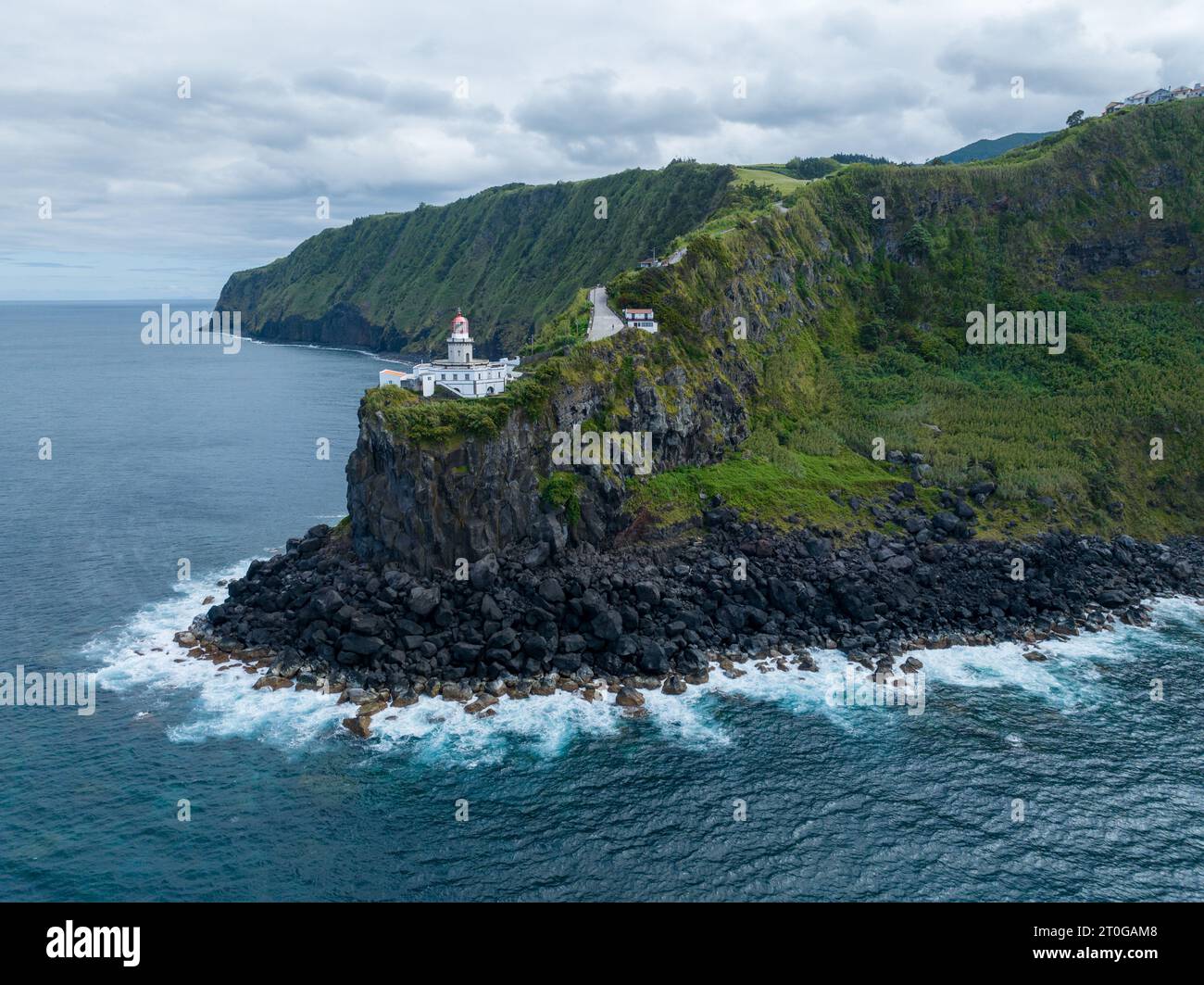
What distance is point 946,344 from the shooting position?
369 feet

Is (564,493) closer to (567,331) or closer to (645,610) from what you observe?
(645,610)

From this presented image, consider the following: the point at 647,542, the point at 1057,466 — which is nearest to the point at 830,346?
the point at 1057,466

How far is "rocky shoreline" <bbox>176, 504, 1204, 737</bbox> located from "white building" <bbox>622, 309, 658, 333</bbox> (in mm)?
21750

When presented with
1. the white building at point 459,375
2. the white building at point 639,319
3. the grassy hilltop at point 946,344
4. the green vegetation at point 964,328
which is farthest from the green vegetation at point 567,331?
the white building at point 459,375

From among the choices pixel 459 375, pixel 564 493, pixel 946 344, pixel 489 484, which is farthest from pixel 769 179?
pixel 489 484

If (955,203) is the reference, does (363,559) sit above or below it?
below

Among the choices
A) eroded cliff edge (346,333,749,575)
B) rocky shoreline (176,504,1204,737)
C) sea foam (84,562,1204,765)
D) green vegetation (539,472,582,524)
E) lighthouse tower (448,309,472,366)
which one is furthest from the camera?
lighthouse tower (448,309,472,366)

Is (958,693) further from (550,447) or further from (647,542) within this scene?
(550,447)

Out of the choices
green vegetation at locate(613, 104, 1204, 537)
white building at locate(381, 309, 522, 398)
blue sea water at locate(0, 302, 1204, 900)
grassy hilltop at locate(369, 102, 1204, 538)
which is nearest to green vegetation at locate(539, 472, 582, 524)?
grassy hilltop at locate(369, 102, 1204, 538)

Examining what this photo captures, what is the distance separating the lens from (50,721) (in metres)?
53.5

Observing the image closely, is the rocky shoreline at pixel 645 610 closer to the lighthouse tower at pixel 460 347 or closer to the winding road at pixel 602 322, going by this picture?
the lighthouse tower at pixel 460 347

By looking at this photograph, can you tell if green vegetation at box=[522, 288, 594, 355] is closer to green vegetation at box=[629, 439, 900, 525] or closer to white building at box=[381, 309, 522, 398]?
white building at box=[381, 309, 522, 398]

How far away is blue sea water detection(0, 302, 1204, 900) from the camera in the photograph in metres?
39.9
